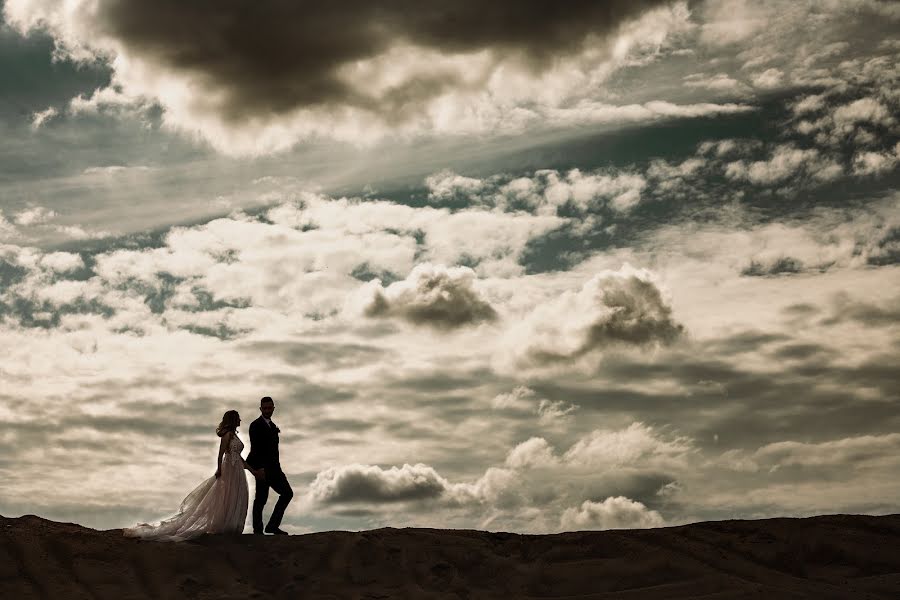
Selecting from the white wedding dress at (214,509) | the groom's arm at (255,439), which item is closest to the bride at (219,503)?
the white wedding dress at (214,509)

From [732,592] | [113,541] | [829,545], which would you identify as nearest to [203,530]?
[113,541]

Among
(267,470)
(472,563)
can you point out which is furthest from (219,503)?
(472,563)

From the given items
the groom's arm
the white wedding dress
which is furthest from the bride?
the groom's arm

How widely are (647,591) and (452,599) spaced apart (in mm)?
2474

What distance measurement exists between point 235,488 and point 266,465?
559 mm

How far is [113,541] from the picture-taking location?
1457 cm

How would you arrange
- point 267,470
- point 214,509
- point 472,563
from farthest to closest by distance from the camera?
point 267,470
point 214,509
point 472,563

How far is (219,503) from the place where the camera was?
596 inches

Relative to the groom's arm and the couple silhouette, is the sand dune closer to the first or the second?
the couple silhouette

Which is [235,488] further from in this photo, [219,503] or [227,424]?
[227,424]

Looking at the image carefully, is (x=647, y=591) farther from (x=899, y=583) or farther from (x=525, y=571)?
(x=899, y=583)

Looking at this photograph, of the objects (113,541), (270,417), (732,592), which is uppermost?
(270,417)

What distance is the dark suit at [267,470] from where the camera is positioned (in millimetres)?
15273

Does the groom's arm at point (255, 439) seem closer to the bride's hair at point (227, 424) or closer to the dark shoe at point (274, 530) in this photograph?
the bride's hair at point (227, 424)
